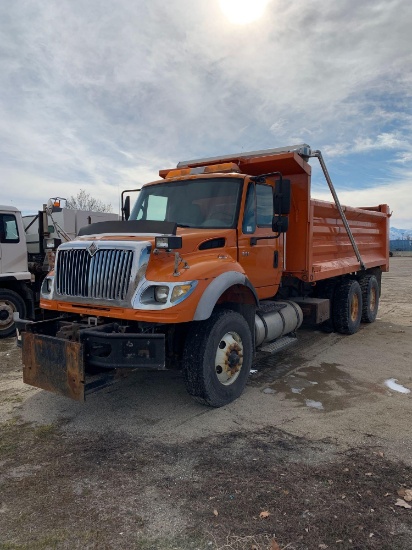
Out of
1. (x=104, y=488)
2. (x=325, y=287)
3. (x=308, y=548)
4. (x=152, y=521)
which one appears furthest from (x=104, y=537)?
(x=325, y=287)

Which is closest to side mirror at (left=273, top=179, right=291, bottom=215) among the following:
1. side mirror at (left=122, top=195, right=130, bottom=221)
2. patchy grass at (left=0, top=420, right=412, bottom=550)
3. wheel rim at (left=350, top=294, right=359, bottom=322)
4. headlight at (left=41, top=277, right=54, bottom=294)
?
side mirror at (left=122, top=195, right=130, bottom=221)

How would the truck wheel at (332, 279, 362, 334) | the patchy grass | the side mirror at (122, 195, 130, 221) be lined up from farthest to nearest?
the truck wheel at (332, 279, 362, 334) → the side mirror at (122, 195, 130, 221) → the patchy grass

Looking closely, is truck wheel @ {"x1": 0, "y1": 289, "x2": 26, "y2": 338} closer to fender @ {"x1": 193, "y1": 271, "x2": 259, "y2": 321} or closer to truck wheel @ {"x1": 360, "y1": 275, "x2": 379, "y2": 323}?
fender @ {"x1": 193, "y1": 271, "x2": 259, "y2": 321}

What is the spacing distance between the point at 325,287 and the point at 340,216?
1346 mm

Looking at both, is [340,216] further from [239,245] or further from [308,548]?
[308,548]

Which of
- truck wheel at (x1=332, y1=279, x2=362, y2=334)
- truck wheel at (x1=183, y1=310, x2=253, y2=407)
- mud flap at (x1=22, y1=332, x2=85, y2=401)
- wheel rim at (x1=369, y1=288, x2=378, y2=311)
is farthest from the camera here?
wheel rim at (x1=369, y1=288, x2=378, y2=311)

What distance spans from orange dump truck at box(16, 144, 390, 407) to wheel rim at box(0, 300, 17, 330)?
3.47 m

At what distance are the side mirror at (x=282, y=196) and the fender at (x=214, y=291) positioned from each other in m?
1.14

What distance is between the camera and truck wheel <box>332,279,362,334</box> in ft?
27.0

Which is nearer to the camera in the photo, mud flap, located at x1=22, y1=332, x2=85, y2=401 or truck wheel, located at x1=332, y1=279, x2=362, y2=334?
mud flap, located at x1=22, y1=332, x2=85, y2=401

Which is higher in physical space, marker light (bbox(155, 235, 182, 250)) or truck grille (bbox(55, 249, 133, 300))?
marker light (bbox(155, 235, 182, 250))

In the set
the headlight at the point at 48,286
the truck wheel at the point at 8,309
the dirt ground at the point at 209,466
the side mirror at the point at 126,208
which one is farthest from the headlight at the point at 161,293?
the truck wheel at the point at 8,309

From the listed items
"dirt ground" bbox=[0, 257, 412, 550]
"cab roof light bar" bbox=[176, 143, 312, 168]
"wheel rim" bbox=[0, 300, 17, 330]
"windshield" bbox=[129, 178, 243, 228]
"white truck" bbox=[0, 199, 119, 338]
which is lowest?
"dirt ground" bbox=[0, 257, 412, 550]

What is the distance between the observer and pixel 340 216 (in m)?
7.88
